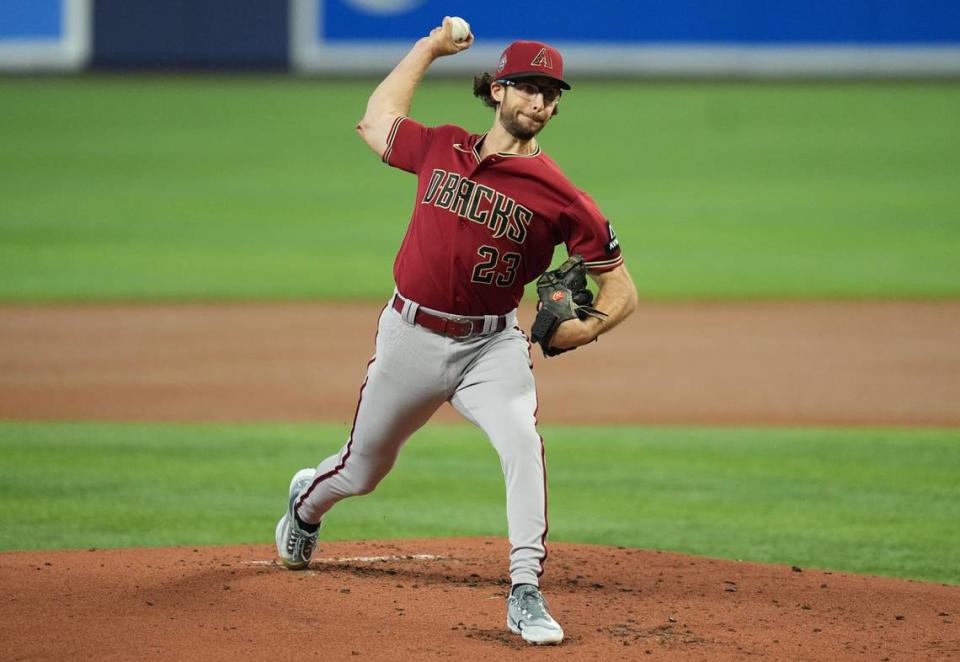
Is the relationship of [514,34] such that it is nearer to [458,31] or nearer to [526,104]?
[458,31]

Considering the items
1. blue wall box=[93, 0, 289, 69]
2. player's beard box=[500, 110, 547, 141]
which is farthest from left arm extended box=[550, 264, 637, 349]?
blue wall box=[93, 0, 289, 69]

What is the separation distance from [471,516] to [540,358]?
4.27m

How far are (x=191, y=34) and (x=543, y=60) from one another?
22.5 m

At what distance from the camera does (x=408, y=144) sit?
549cm

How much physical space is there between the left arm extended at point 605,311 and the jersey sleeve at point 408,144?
0.76 metres

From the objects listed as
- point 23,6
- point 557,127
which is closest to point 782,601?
→ point 557,127

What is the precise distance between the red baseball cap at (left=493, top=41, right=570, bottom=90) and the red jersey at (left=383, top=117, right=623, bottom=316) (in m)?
0.27

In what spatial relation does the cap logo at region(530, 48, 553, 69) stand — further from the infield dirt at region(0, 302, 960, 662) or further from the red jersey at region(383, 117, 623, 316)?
the infield dirt at region(0, 302, 960, 662)

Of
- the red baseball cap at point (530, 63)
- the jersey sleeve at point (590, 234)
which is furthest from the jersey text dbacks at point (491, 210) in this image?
the red baseball cap at point (530, 63)

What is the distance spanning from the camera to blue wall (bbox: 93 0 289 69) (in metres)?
26.1

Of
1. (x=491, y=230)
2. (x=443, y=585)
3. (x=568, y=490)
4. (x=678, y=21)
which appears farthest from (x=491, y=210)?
(x=678, y=21)

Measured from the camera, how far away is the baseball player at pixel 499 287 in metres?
5.16

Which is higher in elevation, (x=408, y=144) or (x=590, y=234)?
(x=408, y=144)

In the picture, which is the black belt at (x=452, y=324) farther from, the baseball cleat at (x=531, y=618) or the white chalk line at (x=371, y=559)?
the white chalk line at (x=371, y=559)
